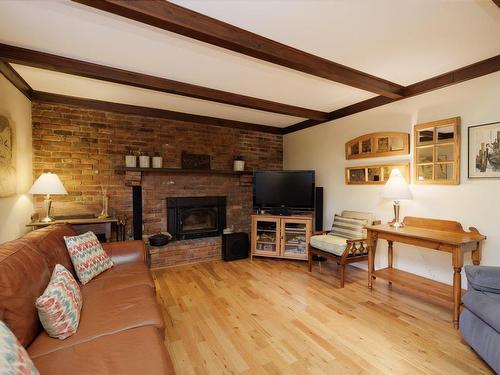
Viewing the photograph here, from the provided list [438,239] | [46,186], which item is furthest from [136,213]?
[438,239]

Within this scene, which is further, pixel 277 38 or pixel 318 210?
pixel 318 210

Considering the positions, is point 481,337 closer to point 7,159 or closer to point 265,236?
point 265,236

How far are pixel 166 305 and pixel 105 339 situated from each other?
4.31 feet

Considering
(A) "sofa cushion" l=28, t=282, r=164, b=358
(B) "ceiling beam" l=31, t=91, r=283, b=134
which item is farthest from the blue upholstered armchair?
(B) "ceiling beam" l=31, t=91, r=283, b=134

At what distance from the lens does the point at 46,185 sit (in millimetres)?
2643

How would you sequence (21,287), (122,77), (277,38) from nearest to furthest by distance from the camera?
1. (21,287)
2. (277,38)
3. (122,77)

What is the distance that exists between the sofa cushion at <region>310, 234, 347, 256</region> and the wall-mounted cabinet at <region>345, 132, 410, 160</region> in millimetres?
1205

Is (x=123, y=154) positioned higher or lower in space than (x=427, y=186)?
higher

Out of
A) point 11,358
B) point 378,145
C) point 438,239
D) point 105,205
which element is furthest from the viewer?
point 105,205

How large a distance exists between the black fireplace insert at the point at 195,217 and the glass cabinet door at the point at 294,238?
44.5 inches

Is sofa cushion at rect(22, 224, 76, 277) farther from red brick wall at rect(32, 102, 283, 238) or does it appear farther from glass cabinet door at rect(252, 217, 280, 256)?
glass cabinet door at rect(252, 217, 280, 256)

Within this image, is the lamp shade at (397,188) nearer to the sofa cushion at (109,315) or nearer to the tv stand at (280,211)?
the tv stand at (280,211)

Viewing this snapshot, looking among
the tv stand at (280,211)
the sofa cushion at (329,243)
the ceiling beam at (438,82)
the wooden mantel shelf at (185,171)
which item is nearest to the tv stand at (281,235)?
the tv stand at (280,211)

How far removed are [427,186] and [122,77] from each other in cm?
342
